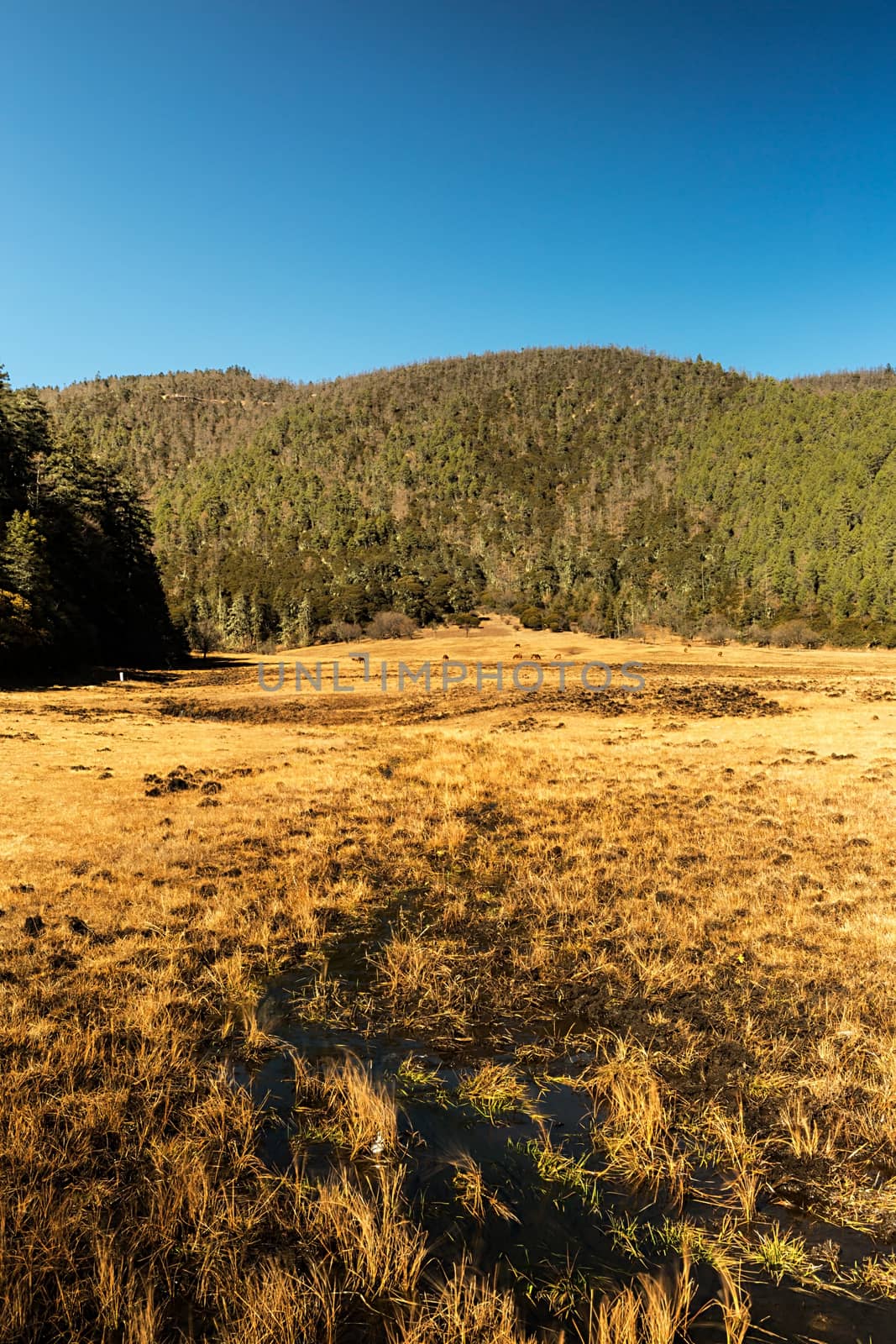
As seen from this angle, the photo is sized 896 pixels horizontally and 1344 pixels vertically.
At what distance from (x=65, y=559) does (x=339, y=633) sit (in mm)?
86027

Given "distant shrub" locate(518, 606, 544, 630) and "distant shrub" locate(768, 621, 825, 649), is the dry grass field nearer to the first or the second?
"distant shrub" locate(768, 621, 825, 649)

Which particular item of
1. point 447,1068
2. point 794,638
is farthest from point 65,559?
point 794,638

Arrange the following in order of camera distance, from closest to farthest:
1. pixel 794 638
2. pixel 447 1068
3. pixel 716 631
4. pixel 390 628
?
1. pixel 447 1068
2. pixel 794 638
3. pixel 716 631
4. pixel 390 628

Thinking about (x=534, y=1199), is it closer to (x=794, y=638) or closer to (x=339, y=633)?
(x=794, y=638)

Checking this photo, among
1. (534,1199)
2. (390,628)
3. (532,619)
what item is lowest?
(534,1199)

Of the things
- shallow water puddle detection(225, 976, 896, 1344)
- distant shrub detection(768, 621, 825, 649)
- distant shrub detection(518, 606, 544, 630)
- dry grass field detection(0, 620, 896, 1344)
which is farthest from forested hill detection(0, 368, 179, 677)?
distant shrub detection(768, 621, 825, 649)

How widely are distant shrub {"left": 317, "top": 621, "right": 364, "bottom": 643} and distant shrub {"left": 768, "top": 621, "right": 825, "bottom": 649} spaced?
3477 inches

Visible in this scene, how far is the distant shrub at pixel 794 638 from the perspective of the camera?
11775 centimetres

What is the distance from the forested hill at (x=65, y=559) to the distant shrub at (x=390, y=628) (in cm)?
6013

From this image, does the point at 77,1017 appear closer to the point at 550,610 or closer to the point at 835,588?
the point at 550,610

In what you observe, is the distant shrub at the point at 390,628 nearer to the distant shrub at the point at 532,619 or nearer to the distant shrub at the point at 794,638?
the distant shrub at the point at 532,619

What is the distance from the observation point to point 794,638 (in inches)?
4688

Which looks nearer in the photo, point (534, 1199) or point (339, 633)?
point (534, 1199)

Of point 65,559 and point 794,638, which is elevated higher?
point 65,559
